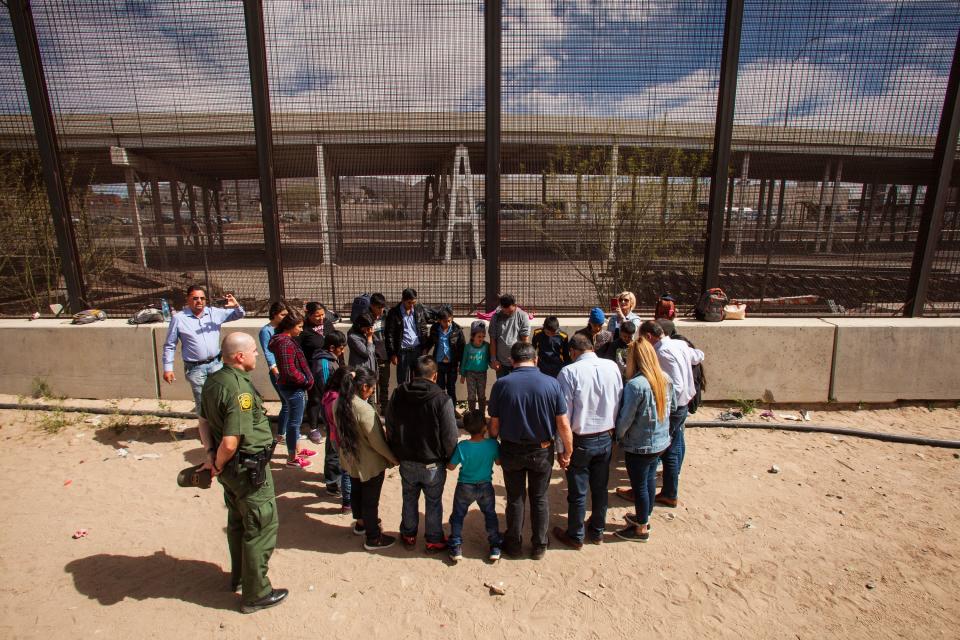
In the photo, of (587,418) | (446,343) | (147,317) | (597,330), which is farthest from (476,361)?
(147,317)

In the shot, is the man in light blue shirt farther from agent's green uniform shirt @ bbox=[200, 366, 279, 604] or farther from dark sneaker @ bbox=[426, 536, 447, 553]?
dark sneaker @ bbox=[426, 536, 447, 553]

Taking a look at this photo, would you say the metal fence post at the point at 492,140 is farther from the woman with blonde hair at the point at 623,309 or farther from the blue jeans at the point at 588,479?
the blue jeans at the point at 588,479

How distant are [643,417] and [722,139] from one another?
13.9 feet

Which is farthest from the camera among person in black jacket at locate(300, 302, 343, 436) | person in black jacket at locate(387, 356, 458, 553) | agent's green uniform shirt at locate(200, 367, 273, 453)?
person in black jacket at locate(300, 302, 343, 436)

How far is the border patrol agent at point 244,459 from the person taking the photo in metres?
3.07

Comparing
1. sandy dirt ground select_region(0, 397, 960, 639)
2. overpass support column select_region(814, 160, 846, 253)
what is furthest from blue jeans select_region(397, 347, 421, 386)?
overpass support column select_region(814, 160, 846, 253)

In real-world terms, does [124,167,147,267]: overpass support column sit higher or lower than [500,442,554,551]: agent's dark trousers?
higher

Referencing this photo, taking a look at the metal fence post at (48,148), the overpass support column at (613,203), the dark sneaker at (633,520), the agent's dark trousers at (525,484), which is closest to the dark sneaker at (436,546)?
the agent's dark trousers at (525,484)

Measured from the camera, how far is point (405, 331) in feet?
19.7

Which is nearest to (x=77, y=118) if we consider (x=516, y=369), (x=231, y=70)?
(x=231, y=70)

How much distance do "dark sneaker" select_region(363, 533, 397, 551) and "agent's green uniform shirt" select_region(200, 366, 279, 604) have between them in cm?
78

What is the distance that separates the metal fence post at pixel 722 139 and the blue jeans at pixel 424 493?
4619 millimetres

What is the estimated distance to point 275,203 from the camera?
21.7 ft

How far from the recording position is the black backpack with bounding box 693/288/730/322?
6.58m
